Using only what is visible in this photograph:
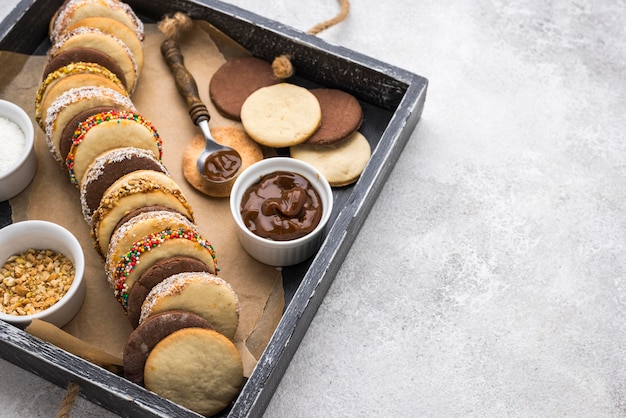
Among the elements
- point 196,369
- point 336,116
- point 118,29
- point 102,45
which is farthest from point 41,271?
point 336,116

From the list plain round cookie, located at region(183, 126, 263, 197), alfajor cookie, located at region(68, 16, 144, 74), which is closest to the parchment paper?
plain round cookie, located at region(183, 126, 263, 197)

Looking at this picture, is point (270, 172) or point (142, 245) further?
point (270, 172)

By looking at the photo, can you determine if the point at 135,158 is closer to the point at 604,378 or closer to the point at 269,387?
the point at 269,387

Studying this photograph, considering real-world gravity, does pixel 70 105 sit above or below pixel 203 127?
above

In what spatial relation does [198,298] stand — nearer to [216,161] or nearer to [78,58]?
[216,161]

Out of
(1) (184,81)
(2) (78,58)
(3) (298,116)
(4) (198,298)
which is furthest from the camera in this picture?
(1) (184,81)

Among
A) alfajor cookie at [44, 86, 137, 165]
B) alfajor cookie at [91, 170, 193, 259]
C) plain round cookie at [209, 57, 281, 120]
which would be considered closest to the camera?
alfajor cookie at [91, 170, 193, 259]

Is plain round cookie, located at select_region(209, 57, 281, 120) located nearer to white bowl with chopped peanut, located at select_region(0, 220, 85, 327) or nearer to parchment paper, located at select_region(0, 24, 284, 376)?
parchment paper, located at select_region(0, 24, 284, 376)
